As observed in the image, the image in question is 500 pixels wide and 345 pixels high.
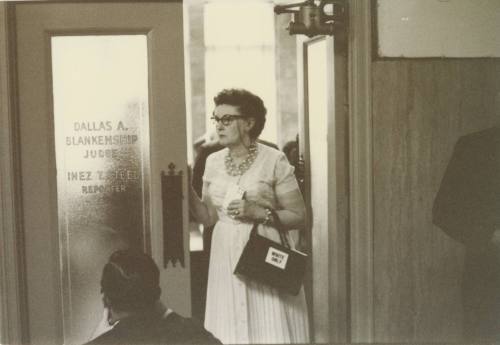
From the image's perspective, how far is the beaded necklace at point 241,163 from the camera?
3.75m

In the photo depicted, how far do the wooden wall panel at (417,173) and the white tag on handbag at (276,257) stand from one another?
0.46m

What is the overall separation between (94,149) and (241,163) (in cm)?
73

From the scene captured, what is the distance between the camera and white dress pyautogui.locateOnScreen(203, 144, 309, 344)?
3.75 m

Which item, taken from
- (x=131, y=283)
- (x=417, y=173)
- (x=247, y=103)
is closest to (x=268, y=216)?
(x=247, y=103)

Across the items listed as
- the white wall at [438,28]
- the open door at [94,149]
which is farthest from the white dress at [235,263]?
the white wall at [438,28]

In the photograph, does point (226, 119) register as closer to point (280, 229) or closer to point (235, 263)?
point (280, 229)

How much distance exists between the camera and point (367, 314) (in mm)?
3631

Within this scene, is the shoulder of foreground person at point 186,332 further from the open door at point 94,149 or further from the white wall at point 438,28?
the white wall at point 438,28

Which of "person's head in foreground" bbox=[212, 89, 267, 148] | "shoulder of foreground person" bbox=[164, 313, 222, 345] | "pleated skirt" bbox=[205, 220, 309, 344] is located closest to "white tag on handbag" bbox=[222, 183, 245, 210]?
"pleated skirt" bbox=[205, 220, 309, 344]

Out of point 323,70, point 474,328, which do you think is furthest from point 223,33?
point 474,328

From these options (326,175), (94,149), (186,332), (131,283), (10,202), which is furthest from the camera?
(326,175)

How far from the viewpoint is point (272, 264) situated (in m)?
3.73

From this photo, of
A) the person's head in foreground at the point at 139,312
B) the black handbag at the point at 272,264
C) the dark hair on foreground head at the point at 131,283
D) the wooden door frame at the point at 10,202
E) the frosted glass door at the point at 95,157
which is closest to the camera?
the person's head in foreground at the point at 139,312

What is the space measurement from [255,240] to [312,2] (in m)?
1.20
